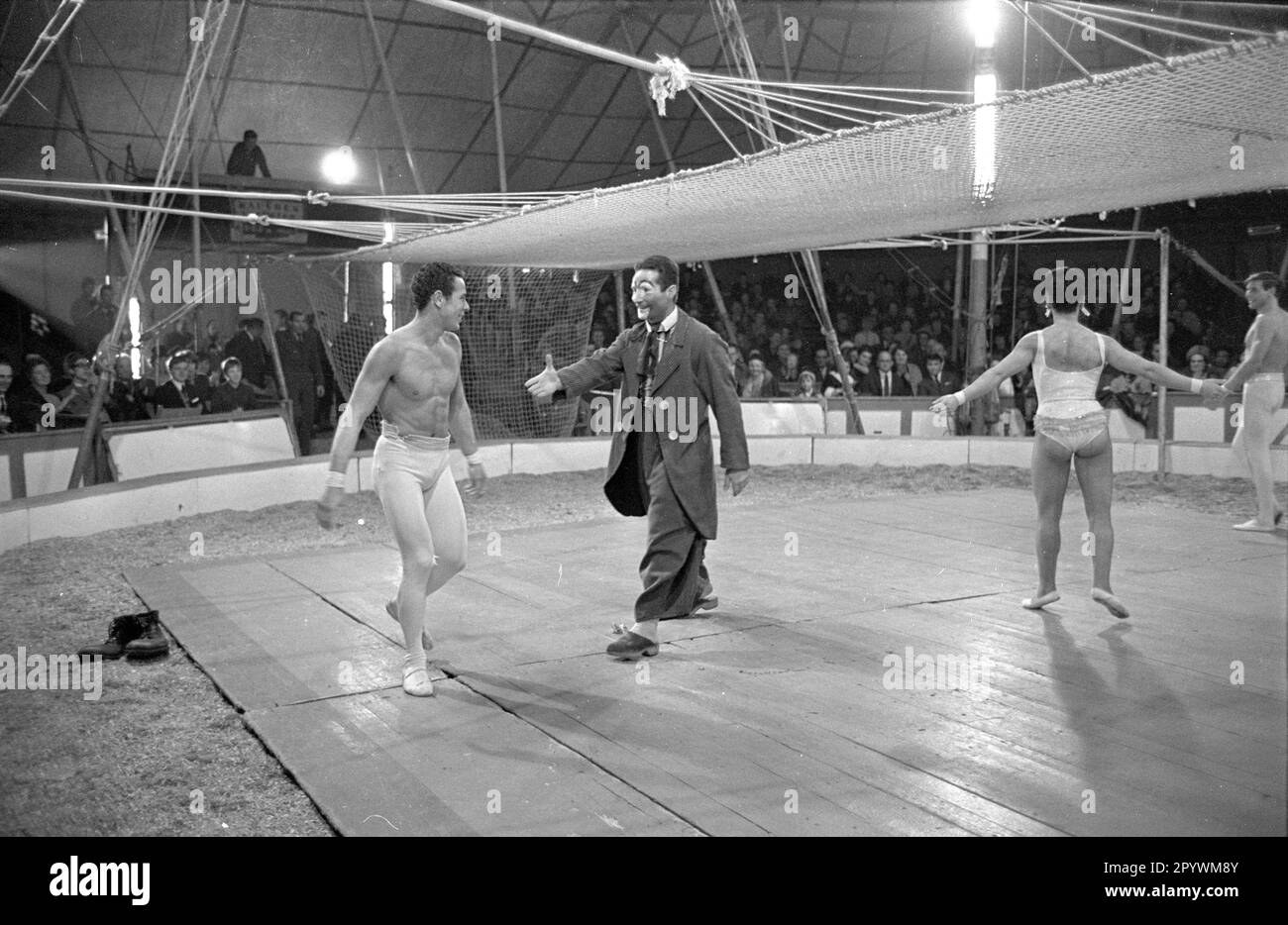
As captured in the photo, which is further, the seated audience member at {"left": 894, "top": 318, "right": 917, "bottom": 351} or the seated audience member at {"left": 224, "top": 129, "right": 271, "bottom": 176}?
the seated audience member at {"left": 894, "top": 318, "right": 917, "bottom": 351}

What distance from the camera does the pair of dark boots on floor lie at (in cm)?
526

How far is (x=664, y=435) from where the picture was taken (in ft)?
17.1

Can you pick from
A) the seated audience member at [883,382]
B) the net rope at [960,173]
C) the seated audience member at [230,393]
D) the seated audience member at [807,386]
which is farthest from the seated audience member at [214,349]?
the seated audience member at [883,382]

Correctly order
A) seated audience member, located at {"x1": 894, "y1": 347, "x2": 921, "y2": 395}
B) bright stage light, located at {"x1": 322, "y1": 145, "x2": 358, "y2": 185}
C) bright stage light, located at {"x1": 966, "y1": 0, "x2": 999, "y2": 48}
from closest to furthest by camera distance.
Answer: bright stage light, located at {"x1": 966, "y1": 0, "x2": 999, "y2": 48}, seated audience member, located at {"x1": 894, "y1": 347, "x2": 921, "y2": 395}, bright stage light, located at {"x1": 322, "y1": 145, "x2": 358, "y2": 185}

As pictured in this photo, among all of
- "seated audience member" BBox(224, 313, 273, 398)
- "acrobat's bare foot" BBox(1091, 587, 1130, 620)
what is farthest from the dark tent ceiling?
"acrobat's bare foot" BBox(1091, 587, 1130, 620)

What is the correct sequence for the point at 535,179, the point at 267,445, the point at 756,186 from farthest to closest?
1. the point at 535,179
2. the point at 267,445
3. the point at 756,186

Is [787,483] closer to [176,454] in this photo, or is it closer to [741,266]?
[176,454]

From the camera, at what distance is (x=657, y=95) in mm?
5871

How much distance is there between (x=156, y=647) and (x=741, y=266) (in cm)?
1825

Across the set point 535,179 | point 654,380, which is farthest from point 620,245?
point 535,179

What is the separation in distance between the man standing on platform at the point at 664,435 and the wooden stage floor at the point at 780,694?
36 centimetres

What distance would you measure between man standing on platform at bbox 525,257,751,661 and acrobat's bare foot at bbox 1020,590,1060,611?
73.7 inches

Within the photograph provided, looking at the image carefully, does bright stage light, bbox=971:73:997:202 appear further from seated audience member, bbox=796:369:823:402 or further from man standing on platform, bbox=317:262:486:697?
seated audience member, bbox=796:369:823:402

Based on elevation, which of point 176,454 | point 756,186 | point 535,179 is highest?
point 535,179
